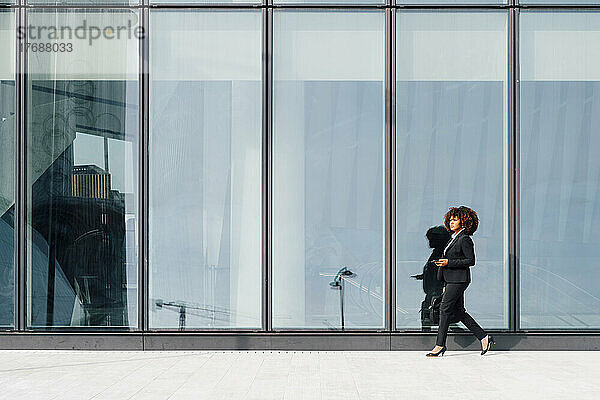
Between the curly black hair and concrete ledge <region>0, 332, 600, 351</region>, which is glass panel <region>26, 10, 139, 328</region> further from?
the curly black hair

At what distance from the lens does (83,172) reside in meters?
11.4

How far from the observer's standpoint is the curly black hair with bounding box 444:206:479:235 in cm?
1077

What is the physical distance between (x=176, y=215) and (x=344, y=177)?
252 cm

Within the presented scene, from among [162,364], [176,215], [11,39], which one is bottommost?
[162,364]

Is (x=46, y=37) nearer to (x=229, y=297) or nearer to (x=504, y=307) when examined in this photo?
(x=229, y=297)

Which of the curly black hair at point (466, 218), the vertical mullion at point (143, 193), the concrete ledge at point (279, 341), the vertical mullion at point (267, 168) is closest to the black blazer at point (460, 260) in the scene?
the curly black hair at point (466, 218)

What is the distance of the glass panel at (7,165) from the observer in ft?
37.0

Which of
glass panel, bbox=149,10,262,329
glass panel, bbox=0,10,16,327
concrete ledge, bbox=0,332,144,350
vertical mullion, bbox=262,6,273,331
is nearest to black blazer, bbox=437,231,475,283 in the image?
vertical mullion, bbox=262,6,273,331

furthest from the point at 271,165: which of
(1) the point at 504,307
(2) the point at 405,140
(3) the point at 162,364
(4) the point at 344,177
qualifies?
(1) the point at 504,307

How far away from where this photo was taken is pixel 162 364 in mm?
10031

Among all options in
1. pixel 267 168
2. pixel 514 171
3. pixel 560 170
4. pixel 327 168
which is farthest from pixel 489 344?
pixel 267 168

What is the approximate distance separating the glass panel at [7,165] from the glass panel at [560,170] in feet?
24.4

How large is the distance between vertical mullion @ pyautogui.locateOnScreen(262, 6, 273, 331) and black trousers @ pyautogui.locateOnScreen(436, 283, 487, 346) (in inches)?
96.5

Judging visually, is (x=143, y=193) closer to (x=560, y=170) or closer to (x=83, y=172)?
(x=83, y=172)
